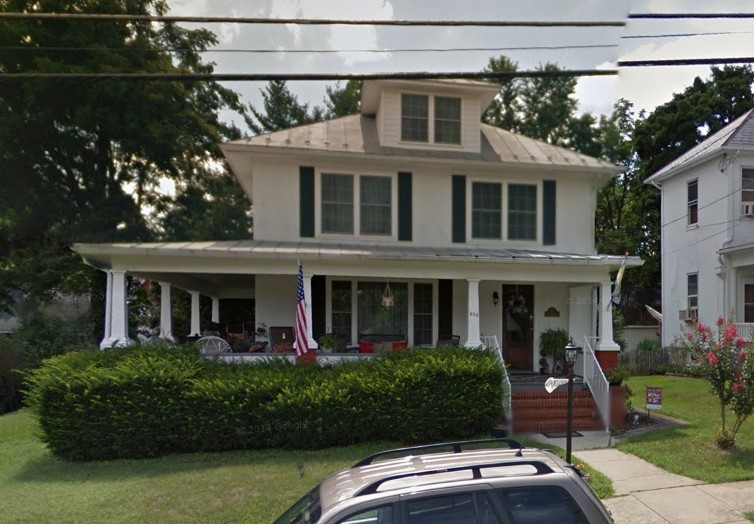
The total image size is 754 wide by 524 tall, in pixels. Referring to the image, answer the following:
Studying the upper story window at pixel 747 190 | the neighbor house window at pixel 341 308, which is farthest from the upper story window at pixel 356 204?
the upper story window at pixel 747 190

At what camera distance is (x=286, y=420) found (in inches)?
308

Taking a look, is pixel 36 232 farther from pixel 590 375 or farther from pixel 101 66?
pixel 590 375

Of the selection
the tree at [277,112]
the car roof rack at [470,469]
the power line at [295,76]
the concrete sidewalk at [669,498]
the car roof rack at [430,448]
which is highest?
the tree at [277,112]

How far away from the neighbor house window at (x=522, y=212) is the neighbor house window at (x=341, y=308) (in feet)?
14.7

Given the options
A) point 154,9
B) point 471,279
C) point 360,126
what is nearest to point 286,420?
point 471,279

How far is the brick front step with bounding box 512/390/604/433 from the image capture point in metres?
9.20

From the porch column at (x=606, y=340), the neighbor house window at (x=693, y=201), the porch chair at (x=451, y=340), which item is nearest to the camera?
the porch column at (x=606, y=340)

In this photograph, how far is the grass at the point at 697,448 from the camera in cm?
670

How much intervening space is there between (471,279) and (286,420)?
4.84m

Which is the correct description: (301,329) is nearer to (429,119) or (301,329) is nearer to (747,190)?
(429,119)

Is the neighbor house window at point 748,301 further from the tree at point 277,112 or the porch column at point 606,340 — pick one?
the tree at point 277,112

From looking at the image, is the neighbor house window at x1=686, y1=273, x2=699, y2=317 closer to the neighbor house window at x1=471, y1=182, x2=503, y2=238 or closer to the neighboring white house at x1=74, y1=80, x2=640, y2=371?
the neighboring white house at x1=74, y1=80, x2=640, y2=371

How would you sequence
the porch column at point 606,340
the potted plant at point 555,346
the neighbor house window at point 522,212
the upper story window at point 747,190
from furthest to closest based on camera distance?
the upper story window at point 747,190
the neighbor house window at point 522,212
the potted plant at point 555,346
the porch column at point 606,340

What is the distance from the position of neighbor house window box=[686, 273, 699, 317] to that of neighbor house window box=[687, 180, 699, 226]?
210cm
